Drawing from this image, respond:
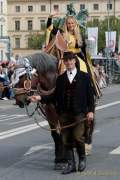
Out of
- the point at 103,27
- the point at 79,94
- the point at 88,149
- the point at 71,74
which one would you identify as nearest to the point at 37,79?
the point at 71,74

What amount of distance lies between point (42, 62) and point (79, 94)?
740 mm

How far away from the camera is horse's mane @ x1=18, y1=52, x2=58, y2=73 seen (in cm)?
941

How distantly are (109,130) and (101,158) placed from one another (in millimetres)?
4518

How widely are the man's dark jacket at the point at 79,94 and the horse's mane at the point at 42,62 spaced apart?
306 millimetres

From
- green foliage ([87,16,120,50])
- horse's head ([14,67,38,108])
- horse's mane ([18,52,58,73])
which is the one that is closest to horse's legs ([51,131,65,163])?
horse's head ([14,67,38,108])

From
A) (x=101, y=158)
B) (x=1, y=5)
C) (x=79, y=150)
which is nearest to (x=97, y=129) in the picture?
(x=101, y=158)

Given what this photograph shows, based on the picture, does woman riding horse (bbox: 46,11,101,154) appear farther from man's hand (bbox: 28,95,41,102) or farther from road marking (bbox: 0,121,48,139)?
road marking (bbox: 0,121,48,139)

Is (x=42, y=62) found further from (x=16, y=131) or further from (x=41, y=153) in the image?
(x=16, y=131)

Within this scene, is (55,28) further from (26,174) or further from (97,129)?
(97,129)

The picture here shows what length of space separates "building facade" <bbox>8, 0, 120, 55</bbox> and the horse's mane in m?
131

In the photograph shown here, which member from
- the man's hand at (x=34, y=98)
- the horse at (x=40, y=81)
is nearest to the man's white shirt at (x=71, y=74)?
the horse at (x=40, y=81)

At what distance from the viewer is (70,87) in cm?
922

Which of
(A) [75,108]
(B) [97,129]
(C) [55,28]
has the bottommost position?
(B) [97,129]

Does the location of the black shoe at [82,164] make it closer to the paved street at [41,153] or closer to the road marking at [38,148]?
the paved street at [41,153]
